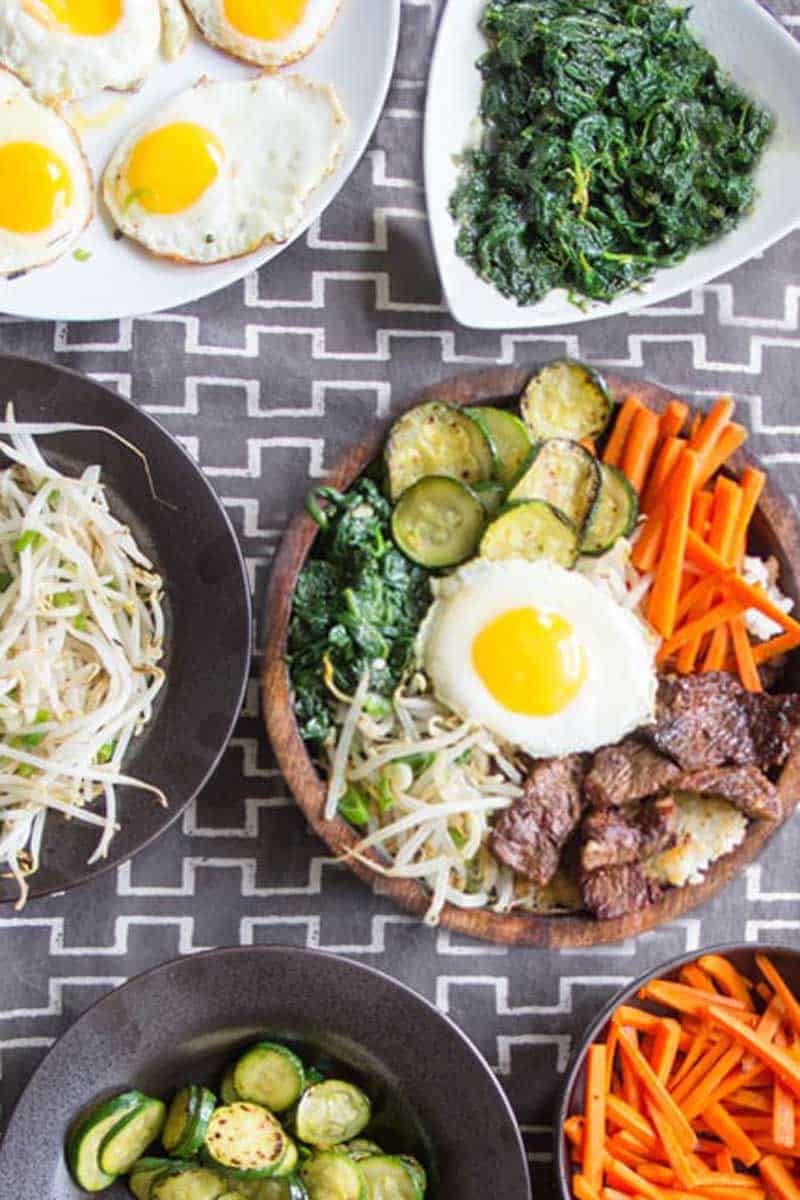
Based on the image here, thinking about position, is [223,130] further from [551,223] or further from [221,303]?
[551,223]

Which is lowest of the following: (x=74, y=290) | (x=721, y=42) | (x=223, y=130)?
(x=74, y=290)

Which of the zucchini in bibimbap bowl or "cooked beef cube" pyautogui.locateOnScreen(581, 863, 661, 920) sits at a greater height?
"cooked beef cube" pyautogui.locateOnScreen(581, 863, 661, 920)

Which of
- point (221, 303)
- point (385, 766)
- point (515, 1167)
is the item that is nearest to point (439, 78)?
point (221, 303)

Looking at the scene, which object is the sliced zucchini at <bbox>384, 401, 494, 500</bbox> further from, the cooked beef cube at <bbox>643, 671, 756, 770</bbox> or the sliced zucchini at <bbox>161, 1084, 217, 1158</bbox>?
the sliced zucchini at <bbox>161, 1084, 217, 1158</bbox>

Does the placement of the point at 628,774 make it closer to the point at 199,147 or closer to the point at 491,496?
the point at 491,496

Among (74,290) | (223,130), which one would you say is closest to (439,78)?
(223,130)

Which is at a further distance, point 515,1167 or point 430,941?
point 430,941

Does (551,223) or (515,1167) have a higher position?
(551,223)

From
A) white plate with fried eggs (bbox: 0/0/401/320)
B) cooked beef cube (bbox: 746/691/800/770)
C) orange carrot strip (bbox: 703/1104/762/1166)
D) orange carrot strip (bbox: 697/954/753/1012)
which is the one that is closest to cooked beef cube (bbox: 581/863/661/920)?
orange carrot strip (bbox: 697/954/753/1012)
